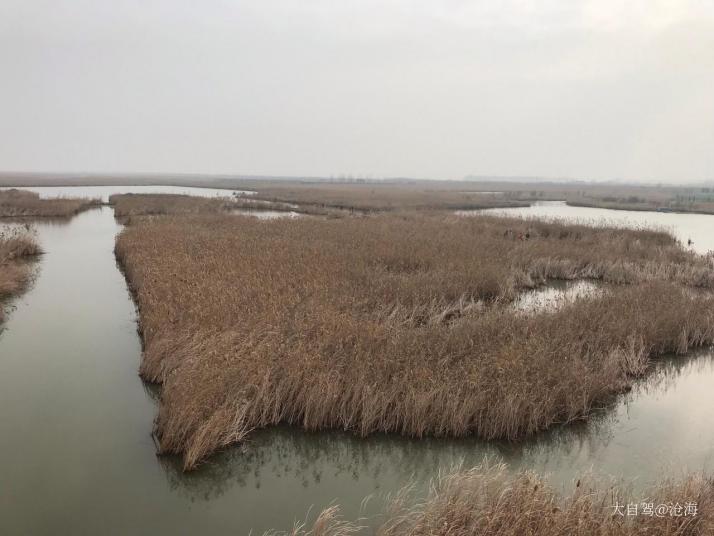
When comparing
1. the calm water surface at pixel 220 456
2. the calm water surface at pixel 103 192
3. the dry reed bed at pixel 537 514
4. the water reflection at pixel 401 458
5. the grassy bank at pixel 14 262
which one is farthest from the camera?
the calm water surface at pixel 103 192

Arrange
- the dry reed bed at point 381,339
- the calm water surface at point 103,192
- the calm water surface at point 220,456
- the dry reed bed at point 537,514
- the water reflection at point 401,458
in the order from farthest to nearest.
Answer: the calm water surface at point 103,192 → the dry reed bed at point 381,339 → the water reflection at point 401,458 → the calm water surface at point 220,456 → the dry reed bed at point 537,514

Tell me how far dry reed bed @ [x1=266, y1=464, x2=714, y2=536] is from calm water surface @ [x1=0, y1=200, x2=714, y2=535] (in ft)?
3.65

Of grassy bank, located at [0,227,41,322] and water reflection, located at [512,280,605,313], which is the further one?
grassy bank, located at [0,227,41,322]

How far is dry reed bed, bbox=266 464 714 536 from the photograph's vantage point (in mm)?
4758

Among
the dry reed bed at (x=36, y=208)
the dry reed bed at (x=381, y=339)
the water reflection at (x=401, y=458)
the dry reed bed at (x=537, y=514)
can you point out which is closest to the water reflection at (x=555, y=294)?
the dry reed bed at (x=381, y=339)

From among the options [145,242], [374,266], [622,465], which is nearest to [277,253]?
[374,266]

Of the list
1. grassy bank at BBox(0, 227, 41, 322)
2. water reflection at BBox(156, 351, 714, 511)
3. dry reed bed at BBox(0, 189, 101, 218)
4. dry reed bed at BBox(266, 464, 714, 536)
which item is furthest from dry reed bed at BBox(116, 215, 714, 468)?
dry reed bed at BBox(0, 189, 101, 218)

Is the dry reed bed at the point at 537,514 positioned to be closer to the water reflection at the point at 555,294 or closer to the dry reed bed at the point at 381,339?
the dry reed bed at the point at 381,339

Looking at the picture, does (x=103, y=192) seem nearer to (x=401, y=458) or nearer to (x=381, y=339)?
(x=381, y=339)

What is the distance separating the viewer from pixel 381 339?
374 inches

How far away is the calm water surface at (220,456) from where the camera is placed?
19.6 feet

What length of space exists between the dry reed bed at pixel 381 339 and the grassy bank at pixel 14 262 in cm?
378

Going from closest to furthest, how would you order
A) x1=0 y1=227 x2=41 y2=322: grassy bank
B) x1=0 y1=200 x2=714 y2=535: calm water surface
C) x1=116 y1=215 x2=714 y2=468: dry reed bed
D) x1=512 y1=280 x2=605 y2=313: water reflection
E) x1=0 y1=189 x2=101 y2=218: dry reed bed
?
x1=0 y1=200 x2=714 y2=535: calm water surface → x1=116 y1=215 x2=714 y2=468: dry reed bed → x1=512 y1=280 x2=605 y2=313: water reflection → x1=0 y1=227 x2=41 y2=322: grassy bank → x1=0 y1=189 x2=101 y2=218: dry reed bed

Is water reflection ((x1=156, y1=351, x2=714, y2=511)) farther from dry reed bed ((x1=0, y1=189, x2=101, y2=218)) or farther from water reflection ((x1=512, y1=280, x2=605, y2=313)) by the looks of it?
dry reed bed ((x1=0, y1=189, x2=101, y2=218))
